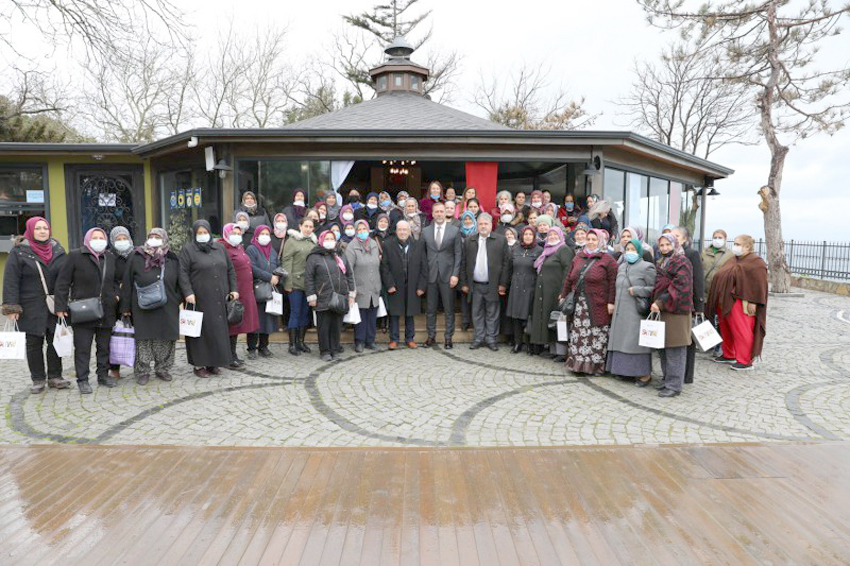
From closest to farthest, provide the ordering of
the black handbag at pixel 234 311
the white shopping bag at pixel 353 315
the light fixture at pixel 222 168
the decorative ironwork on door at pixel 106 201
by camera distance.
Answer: the black handbag at pixel 234 311, the white shopping bag at pixel 353 315, the light fixture at pixel 222 168, the decorative ironwork on door at pixel 106 201

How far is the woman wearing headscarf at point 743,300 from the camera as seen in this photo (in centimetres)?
639

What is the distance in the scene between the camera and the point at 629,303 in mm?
5715

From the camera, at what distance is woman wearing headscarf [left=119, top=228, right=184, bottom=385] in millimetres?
5465

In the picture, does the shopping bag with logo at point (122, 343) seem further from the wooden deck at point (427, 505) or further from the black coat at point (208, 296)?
the wooden deck at point (427, 505)

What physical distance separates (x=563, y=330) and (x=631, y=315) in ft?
3.12

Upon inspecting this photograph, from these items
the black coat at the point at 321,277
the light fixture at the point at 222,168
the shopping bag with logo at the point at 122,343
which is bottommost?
the shopping bag with logo at the point at 122,343

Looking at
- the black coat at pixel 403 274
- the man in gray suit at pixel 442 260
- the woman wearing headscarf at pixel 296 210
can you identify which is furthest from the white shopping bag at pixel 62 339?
the man in gray suit at pixel 442 260

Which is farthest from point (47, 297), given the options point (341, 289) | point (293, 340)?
point (341, 289)

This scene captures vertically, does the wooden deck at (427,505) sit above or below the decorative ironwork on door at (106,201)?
below

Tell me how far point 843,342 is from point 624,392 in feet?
17.2

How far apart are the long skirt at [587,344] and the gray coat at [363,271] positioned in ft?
8.72

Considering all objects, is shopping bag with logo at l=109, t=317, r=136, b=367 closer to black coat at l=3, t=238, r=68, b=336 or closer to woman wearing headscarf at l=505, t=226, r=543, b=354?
black coat at l=3, t=238, r=68, b=336

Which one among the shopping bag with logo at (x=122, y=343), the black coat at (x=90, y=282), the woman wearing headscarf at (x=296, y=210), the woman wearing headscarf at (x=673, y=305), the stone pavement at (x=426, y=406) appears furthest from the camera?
the woman wearing headscarf at (x=296, y=210)

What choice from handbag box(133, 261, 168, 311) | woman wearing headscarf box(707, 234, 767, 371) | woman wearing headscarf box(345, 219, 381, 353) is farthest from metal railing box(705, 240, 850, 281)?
handbag box(133, 261, 168, 311)
